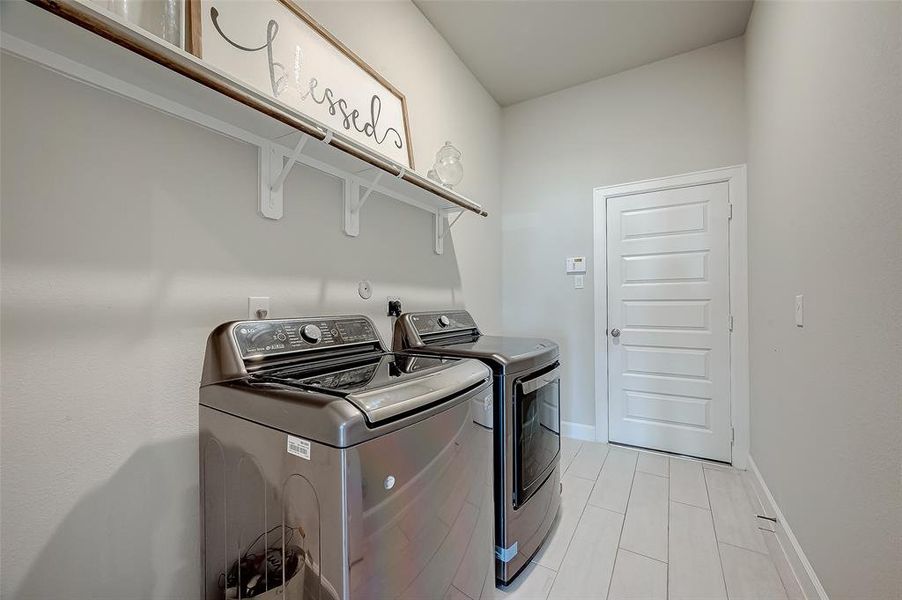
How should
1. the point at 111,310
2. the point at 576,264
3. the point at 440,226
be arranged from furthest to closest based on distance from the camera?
1. the point at 576,264
2. the point at 440,226
3. the point at 111,310

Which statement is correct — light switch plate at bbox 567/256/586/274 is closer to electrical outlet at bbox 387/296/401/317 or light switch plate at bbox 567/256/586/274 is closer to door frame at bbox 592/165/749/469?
door frame at bbox 592/165/749/469

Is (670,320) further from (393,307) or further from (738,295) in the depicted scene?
(393,307)

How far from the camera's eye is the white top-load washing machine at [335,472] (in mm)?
698

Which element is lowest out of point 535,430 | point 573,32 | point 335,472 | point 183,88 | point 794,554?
point 794,554

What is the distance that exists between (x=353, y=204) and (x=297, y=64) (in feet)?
1.77

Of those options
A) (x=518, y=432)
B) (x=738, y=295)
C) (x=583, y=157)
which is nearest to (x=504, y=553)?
(x=518, y=432)

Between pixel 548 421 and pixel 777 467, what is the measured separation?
112cm

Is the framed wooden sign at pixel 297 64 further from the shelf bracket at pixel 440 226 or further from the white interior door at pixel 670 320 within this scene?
the white interior door at pixel 670 320

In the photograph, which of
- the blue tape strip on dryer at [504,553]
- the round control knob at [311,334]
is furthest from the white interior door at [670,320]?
the round control knob at [311,334]

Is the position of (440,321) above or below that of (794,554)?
above

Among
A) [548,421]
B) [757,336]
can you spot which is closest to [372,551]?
[548,421]

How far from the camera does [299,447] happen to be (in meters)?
0.73

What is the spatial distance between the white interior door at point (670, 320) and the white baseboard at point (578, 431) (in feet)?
0.55

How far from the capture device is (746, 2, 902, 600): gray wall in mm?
845
